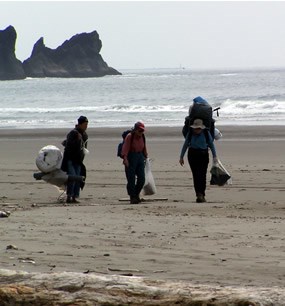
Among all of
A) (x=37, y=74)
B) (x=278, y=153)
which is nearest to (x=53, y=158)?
(x=278, y=153)

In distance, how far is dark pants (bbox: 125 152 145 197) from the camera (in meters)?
12.9

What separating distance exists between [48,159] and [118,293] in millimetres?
7569

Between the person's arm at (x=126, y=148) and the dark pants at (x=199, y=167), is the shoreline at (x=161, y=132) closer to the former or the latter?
the dark pants at (x=199, y=167)

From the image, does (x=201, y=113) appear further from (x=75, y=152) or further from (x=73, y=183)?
(x=73, y=183)

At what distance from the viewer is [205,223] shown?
388 inches

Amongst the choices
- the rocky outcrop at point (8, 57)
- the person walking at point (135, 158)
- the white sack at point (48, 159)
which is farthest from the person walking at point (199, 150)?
the rocky outcrop at point (8, 57)

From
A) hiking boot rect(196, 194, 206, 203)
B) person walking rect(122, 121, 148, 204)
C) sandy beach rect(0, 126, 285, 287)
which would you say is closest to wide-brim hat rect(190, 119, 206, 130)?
person walking rect(122, 121, 148, 204)

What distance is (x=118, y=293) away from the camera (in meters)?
5.54

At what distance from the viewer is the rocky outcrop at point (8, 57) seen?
497 feet

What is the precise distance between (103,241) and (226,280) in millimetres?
2005

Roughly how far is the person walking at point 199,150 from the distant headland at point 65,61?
468ft

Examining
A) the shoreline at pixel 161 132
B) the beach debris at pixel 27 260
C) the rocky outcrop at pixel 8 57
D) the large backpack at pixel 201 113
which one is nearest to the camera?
the beach debris at pixel 27 260

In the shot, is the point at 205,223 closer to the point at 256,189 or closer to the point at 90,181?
the point at 256,189

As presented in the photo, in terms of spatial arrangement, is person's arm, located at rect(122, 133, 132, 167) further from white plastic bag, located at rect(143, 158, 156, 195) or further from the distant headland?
the distant headland
